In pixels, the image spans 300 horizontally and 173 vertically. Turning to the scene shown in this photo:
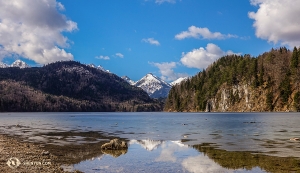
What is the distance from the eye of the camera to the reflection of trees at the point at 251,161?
22109mm

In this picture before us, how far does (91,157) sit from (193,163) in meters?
10.0

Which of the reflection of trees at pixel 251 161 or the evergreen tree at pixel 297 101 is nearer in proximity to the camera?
the reflection of trees at pixel 251 161

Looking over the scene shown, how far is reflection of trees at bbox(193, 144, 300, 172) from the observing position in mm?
22109

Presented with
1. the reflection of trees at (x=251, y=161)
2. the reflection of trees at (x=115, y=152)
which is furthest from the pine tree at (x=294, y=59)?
the reflection of trees at (x=115, y=152)

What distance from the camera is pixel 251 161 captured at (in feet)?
81.0

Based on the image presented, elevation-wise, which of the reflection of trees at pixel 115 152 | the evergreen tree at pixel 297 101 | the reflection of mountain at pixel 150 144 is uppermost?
the evergreen tree at pixel 297 101

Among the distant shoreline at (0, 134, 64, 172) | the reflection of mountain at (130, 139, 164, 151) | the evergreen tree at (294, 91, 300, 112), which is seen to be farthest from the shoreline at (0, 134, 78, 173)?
the evergreen tree at (294, 91, 300, 112)

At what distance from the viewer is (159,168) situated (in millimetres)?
22578

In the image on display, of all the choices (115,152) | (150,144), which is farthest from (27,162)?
(150,144)

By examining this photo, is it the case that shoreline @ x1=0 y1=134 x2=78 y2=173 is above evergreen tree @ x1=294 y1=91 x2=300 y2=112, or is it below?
below

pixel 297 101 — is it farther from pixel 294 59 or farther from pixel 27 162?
pixel 27 162

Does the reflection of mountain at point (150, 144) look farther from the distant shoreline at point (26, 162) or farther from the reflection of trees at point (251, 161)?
the distant shoreline at point (26, 162)

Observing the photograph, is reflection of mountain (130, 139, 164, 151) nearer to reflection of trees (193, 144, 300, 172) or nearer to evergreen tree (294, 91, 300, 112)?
reflection of trees (193, 144, 300, 172)

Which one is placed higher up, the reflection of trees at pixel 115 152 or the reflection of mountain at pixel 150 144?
the reflection of mountain at pixel 150 144
